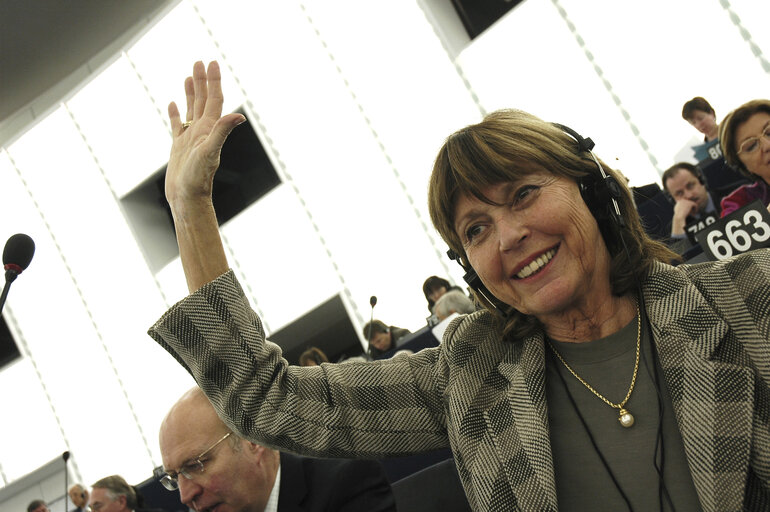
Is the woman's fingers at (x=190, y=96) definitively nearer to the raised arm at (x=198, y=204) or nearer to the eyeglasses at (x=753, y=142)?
the raised arm at (x=198, y=204)

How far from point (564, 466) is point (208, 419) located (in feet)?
4.52

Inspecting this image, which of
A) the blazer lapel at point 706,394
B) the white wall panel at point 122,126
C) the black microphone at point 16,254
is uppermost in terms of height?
the white wall panel at point 122,126

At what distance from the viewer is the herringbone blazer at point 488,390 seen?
3.54 feet

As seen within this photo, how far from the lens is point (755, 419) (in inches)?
42.2

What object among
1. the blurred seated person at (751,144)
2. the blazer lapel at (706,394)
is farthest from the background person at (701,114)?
the blazer lapel at (706,394)

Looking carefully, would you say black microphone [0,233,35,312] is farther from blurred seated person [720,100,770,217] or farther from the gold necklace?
blurred seated person [720,100,770,217]

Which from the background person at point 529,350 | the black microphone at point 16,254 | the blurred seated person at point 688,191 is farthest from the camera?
the blurred seated person at point 688,191

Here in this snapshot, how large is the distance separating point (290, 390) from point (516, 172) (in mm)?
612

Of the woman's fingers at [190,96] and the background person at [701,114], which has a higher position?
the woman's fingers at [190,96]

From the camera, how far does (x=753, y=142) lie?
112 inches

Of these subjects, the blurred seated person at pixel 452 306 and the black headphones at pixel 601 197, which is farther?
the blurred seated person at pixel 452 306

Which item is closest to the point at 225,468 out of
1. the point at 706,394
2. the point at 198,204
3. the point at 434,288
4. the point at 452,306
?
the point at 198,204

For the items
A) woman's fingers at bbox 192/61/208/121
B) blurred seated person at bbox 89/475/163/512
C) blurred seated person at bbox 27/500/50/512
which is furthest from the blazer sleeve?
blurred seated person at bbox 27/500/50/512

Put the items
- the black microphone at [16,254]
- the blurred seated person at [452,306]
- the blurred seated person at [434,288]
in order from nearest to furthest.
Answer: the black microphone at [16,254]
the blurred seated person at [452,306]
the blurred seated person at [434,288]
